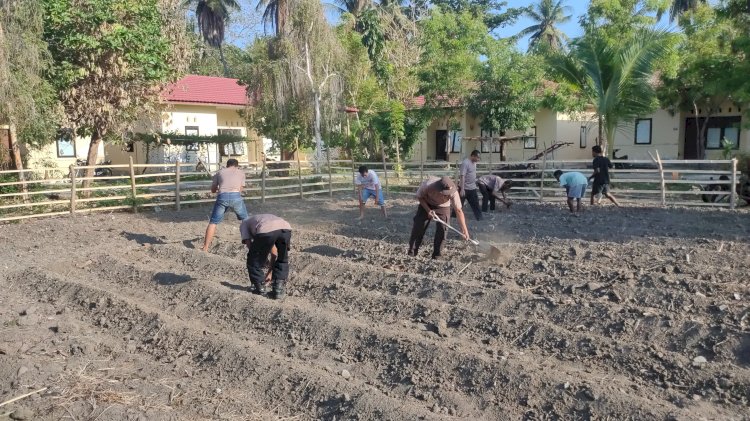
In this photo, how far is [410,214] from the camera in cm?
1207

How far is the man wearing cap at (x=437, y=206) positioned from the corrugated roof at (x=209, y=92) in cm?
1555

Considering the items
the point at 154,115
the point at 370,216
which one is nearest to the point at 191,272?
the point at 370,216

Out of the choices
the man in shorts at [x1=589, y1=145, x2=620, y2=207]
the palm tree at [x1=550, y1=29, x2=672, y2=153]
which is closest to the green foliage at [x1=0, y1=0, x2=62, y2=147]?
the man in shorts at [x1=589, y1=145, x2=620, y2=207]

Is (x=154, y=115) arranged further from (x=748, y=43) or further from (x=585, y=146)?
(x=585, y=146)

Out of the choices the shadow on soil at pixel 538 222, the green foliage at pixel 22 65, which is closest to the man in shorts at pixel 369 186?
the shadow on soil at pixel 538 222

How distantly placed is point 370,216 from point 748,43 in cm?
761

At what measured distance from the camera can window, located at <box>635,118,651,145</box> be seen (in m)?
24.0

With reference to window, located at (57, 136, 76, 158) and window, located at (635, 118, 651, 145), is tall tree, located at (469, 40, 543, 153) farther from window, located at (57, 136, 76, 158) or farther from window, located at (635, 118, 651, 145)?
window, located at (57, 136, 76, 158)

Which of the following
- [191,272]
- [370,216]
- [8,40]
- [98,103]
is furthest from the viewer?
[98,103]

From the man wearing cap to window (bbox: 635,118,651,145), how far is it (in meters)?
18.7

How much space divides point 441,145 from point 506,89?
7488 mm

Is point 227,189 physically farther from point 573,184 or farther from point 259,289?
point 573,184

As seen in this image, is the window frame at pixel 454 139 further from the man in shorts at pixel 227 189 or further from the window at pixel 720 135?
the man in shorts at pixel 227 189

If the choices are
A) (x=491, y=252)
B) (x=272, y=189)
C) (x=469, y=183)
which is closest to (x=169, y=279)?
(x=491, y=252)
